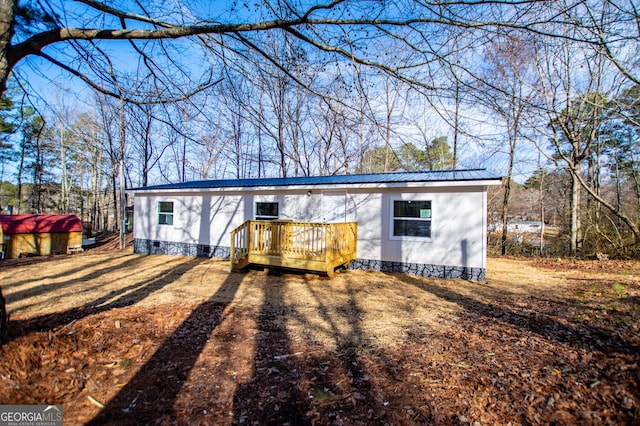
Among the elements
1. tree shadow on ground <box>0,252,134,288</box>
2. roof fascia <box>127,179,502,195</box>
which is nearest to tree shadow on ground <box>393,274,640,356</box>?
roof fascia <box>127,179,502,195</box>

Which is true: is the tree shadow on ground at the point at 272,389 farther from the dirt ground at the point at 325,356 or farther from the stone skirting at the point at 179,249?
the stone skirting at the point at 179,249

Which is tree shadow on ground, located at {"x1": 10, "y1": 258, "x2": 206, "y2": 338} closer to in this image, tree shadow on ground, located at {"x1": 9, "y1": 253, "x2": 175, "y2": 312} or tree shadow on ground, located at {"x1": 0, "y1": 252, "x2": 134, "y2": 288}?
tree shadow on ground, located at {"x1": 9, "y1": 253, "x2": 175, "y2": 312}

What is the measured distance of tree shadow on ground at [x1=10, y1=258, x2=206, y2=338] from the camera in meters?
3.61

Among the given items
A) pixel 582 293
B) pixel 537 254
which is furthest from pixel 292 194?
pixel 537 254

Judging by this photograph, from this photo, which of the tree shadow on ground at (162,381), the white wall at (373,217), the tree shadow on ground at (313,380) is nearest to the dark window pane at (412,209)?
the white wall at (373,217)

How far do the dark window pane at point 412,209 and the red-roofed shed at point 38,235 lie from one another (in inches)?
533

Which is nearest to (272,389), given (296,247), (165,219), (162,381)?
(162,381)

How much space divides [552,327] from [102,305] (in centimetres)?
703

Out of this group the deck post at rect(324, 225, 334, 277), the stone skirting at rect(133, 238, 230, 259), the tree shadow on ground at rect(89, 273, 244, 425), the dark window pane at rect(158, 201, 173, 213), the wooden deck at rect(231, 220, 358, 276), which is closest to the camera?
the tree shadow on ground at rect(89, 273, 244, 425)

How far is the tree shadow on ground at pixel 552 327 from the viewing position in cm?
312

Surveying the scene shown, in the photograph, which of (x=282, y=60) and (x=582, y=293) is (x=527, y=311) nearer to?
(x=582, y=293)

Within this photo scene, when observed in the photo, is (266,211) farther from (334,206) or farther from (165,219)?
(165,219)

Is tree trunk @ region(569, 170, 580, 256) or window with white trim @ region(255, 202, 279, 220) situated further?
tree trunk @ region(569, 170, 580, 256)

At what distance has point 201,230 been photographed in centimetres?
1117
